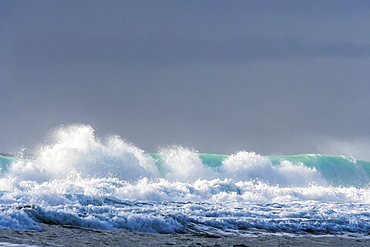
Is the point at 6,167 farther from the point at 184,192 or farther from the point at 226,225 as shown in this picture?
the point at 226,225

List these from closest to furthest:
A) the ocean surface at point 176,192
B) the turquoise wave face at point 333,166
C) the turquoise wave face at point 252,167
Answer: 1. the ocean surface at point 176,192
2. the turquoise wave face at point 252,167
3. the turquoise wave face at point 333,166

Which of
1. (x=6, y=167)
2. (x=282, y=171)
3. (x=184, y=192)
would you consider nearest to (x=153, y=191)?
(x=184, y=192)

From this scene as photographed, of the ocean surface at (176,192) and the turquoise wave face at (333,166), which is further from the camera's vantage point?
the turquoise wave face at (333,166)

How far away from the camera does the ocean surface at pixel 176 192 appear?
37.9 feet

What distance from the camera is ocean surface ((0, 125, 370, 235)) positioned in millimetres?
11566

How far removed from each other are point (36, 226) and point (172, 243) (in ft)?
9.25

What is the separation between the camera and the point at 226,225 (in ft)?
39.6

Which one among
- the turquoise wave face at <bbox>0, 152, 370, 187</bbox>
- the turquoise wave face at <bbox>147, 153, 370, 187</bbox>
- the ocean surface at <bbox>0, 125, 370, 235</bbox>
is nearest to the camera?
the ocean surface at <bbox>0, 125, 370, 235</bbox>

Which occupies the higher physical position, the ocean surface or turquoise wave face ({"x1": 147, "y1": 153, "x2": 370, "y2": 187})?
turquoise wave face ({"x1": 147, "y1": 153, "x2": 370, "y2": 187})

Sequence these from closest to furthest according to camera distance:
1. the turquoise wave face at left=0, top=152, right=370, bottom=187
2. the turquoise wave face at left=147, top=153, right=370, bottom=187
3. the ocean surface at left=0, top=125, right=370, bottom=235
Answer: the ocean surface at left=0, top=125, right=370, bottom=235 → the turquoise wave face at left=0, top=152, right=370, bottom=187 → the turquoise wave face at left=147, top=153, right=370, bottom=187

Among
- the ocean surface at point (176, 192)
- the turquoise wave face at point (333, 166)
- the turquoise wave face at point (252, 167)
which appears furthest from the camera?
the turquoise wave face at point (333, 166)

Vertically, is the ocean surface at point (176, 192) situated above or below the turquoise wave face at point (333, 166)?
below

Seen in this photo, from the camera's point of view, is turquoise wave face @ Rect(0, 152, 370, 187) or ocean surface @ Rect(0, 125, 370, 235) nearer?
ocean surface @ Rect(0, 125, 370, 235)

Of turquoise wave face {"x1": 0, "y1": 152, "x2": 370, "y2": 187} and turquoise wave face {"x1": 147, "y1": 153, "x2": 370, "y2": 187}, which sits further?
turquoise wave face {"x1": 147, "y1": 153, "x2": 370, "y2": 187}
